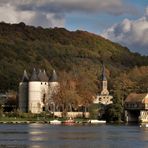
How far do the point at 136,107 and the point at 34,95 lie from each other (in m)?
29.8

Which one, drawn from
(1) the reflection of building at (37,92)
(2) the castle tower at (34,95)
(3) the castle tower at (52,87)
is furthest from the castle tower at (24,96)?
(3) the castle tower at (52,87)

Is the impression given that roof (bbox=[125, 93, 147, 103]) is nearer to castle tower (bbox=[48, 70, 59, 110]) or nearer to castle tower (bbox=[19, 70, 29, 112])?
castle tower (bbox=[48, 70, 59, 110])

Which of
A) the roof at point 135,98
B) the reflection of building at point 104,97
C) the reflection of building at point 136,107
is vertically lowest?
the reflection of building at point 136,107

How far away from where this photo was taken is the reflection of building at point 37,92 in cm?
16638

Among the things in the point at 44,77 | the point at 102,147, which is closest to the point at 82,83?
the point at 44,77

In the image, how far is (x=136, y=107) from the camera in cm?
15512

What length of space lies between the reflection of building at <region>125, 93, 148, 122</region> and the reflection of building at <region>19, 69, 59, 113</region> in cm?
2246

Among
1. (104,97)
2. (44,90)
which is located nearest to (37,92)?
(44,90)

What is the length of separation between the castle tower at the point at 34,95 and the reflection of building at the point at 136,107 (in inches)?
1014

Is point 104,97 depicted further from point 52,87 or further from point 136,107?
point 136,107

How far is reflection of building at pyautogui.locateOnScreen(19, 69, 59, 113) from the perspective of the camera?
166 m

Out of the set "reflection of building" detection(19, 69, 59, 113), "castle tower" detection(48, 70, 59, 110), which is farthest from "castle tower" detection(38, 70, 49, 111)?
"castle tower" detection(48, 70, 59, 110)

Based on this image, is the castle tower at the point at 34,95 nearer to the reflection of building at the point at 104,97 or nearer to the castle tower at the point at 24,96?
the castle tower at the point at 24,96

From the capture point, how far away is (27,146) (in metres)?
66.2
